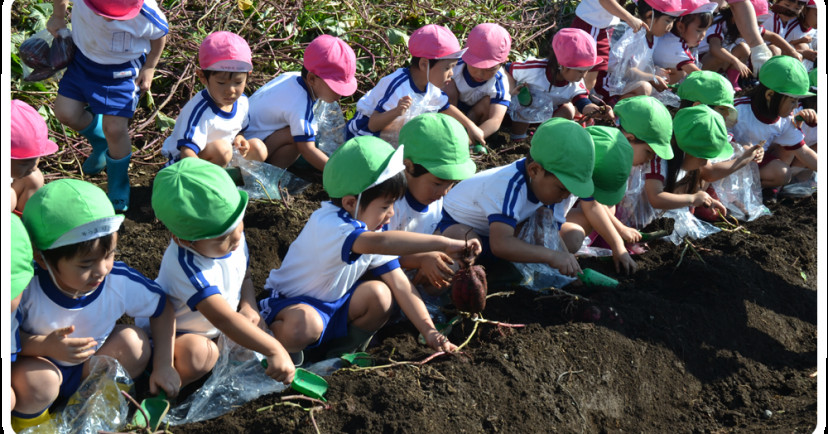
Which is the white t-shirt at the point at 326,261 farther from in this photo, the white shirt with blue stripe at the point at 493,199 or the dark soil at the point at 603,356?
the white shirt with blue stripe at the point at 493,199

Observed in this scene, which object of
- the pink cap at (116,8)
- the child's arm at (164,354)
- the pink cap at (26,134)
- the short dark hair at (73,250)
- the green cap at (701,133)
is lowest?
the green cap at (701,133)

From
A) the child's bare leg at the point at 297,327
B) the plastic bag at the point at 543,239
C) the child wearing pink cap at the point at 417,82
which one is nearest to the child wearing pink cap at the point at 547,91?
the child wearing pink cap at the point at 417,82

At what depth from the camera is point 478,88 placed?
538 centimetres

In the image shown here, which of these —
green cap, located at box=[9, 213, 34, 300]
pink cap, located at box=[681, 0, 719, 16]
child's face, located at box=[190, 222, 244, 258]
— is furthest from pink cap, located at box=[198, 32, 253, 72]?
pink cap, located at box=[681, 0, 719, 16]

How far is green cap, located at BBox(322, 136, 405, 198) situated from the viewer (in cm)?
305

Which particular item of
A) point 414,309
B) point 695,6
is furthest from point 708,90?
point 414,309

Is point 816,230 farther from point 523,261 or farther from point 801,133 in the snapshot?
point 523,261

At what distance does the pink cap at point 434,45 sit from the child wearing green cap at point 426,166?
1.40 metres

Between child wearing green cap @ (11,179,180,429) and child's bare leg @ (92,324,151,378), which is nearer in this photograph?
child wearing green cap @ (11,179,180,429)

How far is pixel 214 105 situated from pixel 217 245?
162cm

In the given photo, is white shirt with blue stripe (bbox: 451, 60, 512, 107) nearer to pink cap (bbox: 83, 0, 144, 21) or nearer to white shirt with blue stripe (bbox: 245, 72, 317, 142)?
white shirt with blue stripe (bbox: 245, 72, 317, 142)

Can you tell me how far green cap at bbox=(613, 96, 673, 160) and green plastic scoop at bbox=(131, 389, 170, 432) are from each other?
2763 millimetres

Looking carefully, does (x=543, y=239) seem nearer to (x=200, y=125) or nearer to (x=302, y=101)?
(x=302, y=101)

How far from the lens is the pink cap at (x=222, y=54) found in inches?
161
